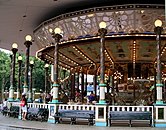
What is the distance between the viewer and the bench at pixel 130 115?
16688 millimetres

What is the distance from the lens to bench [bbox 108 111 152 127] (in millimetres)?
16688

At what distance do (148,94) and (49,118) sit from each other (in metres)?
14.0

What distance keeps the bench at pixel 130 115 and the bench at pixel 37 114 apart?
179 inches

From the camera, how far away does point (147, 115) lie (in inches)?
657

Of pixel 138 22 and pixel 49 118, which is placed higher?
pixel 138 22

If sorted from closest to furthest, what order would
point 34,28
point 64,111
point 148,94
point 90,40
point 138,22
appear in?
point 64,111 → point 138,22 → point 90,40 → point 34,28 → point 148,94

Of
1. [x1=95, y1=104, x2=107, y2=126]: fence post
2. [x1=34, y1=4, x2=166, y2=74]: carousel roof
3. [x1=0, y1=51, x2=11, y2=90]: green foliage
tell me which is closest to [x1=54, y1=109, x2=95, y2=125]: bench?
[x1=95, y1=104, x2=107, y2=126]: fence post

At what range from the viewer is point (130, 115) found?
1683 centimetres

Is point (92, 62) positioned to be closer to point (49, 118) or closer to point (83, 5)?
point (83, 5)

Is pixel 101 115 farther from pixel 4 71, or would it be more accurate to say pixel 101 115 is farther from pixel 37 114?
pixel 4 71

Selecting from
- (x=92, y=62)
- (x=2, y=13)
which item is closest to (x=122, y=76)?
(x=92, y=62)

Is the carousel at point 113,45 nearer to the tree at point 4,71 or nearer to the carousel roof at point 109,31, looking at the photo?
the carousel roof at point 109,31

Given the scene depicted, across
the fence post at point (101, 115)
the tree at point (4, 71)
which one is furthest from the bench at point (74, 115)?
the tree at point (4, 71)

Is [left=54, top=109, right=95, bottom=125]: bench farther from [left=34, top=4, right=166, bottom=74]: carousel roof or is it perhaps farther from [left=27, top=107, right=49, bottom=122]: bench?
[left=34, top=4, right=166, bottom=74]: carousel roof
